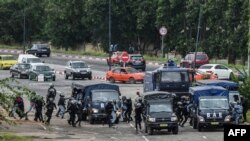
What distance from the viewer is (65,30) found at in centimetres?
8981

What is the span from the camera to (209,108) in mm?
31125

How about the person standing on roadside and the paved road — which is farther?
the person standing on roadside

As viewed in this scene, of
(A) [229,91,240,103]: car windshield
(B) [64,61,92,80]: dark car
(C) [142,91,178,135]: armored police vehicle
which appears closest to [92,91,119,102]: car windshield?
(C) [142,91,178,135]: armored police vehicle

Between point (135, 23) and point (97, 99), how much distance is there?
5079 cm

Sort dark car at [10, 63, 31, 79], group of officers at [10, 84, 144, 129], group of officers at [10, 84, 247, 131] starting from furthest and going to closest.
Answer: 1. dark car at [10, 63, 31, 79]
2. group of officers at [10, 84, 144, 129]
3. group of officers at [10, 84, 247, 131]

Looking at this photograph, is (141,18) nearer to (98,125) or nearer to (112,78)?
(112,78)

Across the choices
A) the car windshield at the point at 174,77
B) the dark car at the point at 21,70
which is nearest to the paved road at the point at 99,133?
the car windshield at the point at 174,77

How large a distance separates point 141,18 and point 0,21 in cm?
2567

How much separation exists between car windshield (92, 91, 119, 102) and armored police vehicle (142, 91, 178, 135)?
3646mm

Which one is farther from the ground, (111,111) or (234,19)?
(234,19)

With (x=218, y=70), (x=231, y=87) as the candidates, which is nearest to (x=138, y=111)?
(x=231, y=87)

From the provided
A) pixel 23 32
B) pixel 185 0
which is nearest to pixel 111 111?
pixel 185 0

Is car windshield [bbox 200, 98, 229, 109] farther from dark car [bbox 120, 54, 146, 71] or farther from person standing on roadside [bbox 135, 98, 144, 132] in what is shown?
dark car [bbox 120, 54, 146, 71]

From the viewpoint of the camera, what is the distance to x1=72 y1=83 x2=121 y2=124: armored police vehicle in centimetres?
3384
